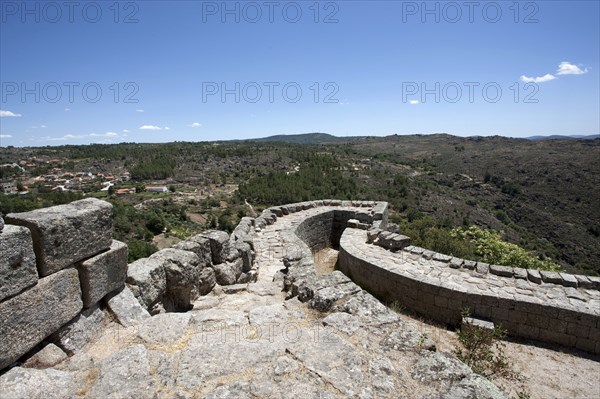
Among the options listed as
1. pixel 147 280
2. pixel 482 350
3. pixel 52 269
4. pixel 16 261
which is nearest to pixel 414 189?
pixel 482 350

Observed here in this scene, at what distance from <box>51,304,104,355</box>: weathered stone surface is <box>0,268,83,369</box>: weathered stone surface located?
95mm

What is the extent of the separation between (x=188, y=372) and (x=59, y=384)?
0.85 m

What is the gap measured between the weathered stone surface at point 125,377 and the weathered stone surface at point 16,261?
0.85 meters

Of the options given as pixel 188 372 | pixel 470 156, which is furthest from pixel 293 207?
pixel 470 156

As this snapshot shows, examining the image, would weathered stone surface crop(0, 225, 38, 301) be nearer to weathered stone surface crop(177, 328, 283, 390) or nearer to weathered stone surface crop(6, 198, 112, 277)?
weathered stone surface crop(6, 198, 112, 277)

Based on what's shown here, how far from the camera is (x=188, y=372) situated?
2676 millimetres

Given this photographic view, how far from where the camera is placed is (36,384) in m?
2.36

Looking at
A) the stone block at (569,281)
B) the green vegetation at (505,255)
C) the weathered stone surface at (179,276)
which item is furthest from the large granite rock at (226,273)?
the green vegetation at (505,255)

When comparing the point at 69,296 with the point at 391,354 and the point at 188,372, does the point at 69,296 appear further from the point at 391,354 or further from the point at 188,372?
the point at 391,354

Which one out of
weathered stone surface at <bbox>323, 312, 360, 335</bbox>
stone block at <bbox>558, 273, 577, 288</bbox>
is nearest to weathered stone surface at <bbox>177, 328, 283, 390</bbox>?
weathered stone surface at <bbox>323, 312, 360, 335</bbox>

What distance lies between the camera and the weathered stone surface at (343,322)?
3.41m

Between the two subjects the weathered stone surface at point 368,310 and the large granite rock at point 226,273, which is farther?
the large granite rock at point 226,273

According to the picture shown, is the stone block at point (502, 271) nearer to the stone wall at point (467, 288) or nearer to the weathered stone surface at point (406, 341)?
the stone wall at point (467, 288)

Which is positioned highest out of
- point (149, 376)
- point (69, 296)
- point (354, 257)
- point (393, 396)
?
point (69, 296)
